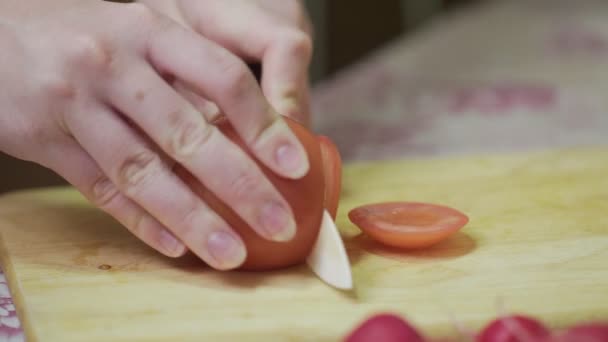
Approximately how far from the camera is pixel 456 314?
1000mm

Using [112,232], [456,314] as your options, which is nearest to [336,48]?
[112,232]

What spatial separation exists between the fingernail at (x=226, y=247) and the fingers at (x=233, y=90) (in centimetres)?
11

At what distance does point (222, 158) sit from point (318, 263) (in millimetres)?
202

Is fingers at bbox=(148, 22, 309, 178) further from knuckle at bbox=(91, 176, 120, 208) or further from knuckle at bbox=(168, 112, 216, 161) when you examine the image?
knuckle at bbox=(91, 176, 120, 208)

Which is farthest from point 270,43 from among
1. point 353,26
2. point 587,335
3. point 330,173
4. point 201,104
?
point 353,26

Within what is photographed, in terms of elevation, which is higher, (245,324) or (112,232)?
(245,324)

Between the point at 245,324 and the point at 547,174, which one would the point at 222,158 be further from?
the point at 547,174

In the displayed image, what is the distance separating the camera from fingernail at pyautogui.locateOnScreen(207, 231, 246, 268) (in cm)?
106

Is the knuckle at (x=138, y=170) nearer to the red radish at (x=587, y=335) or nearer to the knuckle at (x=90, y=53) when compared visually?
the knuckle at (x=90, y=53)

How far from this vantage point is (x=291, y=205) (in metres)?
1.07

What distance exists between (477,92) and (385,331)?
2131 mm

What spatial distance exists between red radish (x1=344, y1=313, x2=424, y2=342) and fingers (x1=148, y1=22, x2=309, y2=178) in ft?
0.86

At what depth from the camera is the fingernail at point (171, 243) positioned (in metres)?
1.11

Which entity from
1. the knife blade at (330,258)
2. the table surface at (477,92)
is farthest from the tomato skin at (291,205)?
the table surface at (477,92)
